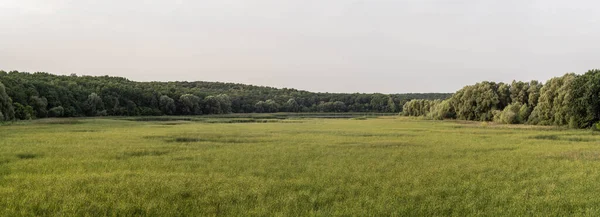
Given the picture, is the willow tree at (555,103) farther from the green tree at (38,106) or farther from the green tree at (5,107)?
the green tree at (38,106)

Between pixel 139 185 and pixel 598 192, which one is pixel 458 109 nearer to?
pixel 598 192

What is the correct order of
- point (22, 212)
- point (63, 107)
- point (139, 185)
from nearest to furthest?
point (22, 212), point (139, 185), point (63, 107)

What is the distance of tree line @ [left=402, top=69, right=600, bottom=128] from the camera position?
54.9m

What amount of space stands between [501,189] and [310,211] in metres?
8.19

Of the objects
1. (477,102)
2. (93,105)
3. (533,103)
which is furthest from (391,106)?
(93,105)

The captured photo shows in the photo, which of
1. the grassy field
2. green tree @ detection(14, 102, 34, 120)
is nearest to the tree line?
the grassy field

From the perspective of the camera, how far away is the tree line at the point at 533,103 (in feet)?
180

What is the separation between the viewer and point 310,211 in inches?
503

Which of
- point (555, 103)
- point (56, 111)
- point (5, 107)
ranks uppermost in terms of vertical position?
point (555, 103)

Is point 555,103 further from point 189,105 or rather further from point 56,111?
point 189,105

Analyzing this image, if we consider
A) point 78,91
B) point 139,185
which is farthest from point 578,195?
point 78,91

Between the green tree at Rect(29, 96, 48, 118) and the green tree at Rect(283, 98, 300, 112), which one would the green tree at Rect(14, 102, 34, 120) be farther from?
the green tree at Rect(283, 98, 300, 112)

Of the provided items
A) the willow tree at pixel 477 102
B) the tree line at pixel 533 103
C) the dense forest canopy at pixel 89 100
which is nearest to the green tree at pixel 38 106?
the dense forest canopy at pixel 89 100

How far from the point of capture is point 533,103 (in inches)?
2921
